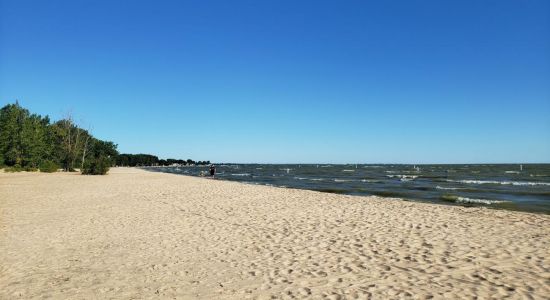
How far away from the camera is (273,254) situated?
927 centimetres

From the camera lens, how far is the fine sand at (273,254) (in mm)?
6797

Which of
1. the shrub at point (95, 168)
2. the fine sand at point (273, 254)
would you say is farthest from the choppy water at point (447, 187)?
the shrub at point (95, 168)

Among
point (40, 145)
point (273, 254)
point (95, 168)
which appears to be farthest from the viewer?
point (40, 145)

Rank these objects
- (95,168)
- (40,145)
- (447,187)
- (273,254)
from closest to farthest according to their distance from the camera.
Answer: (273,254) → (447,187) → (95,168) → (40,145)

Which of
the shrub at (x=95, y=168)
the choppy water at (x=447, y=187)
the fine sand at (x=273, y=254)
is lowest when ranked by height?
the fine sand at (x=273, y=254)

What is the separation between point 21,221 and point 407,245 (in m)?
14.9

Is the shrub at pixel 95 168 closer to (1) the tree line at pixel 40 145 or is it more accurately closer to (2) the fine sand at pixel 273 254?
(1) the tree line at pixel 40 145

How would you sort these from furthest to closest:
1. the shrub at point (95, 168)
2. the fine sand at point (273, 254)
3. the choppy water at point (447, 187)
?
1. the shrub at point (95, 168)
2. the choppy water at point (447, 187)
3. the fine sand at point (273, 254)

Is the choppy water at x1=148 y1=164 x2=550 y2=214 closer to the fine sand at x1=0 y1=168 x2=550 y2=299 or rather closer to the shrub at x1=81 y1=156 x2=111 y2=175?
the fine sand at x1=0 y1=168 x2=550 y2=299

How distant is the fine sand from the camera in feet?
22.3

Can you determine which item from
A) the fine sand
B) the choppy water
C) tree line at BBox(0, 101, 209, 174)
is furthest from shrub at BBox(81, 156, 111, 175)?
the fine sand

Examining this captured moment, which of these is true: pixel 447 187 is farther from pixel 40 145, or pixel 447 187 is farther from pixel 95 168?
pixel 40 145

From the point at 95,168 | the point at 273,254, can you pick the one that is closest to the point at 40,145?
the point at 95,168

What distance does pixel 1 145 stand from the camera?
211ft
